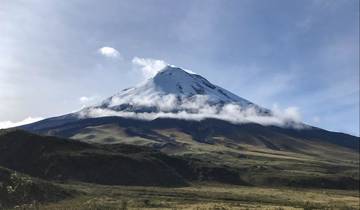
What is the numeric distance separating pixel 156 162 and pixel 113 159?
16.4 m

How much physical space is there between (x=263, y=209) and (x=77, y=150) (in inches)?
3929

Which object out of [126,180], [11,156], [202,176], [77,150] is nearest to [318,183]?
[202,176]

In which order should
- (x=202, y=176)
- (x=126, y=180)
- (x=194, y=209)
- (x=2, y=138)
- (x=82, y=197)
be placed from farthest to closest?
1. (x=202, y=176)
2. (x=2, y=138)
3. (x=126, y=180)
4. (x=82, y=197)
5. (x=194, y=209)

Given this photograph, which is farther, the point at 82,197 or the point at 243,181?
the point at 243,181

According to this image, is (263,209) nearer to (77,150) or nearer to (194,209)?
(194,209)

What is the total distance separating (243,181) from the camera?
18750 cm

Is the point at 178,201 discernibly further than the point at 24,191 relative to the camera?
Yes

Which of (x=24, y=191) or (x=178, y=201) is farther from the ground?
(x=24, y=191)

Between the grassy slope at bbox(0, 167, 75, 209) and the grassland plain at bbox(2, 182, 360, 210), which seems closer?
the grassland plain at bbox(2, 182, 360, 210)

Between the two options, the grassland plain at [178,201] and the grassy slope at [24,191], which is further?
the grassy slope at [24,191]

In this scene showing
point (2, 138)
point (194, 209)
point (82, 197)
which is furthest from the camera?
point (2, 138)

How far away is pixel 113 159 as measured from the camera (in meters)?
166

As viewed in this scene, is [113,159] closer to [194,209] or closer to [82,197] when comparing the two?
[82,197]

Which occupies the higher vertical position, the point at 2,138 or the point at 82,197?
the point at 2,138
